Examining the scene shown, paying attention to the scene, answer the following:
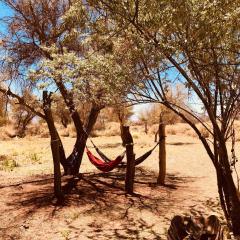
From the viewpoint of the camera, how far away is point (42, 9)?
12.0m

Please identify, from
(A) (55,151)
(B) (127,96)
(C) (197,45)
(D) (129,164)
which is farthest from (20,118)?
(C) (197,45)

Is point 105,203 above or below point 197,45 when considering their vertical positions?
below

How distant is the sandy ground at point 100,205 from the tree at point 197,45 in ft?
5.89

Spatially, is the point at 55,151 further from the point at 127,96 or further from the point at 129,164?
the point at 127,96

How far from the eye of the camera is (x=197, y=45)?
19.6ft

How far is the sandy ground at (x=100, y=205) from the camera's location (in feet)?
25.2

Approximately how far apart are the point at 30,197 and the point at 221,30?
19.8ft

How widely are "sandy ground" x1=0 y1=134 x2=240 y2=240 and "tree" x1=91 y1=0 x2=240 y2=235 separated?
5.89 ft

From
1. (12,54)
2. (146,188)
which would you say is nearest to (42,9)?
(12,54)

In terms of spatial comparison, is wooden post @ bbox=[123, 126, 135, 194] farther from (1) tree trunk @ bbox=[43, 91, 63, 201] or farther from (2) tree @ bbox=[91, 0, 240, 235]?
(2) tree @ bbox=[91, 0, 240, 235]

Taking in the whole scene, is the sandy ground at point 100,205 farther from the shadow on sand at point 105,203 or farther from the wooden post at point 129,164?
the wooden post at point 129,164

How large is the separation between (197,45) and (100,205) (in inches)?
175

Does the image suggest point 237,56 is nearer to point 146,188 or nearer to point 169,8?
point 169,8

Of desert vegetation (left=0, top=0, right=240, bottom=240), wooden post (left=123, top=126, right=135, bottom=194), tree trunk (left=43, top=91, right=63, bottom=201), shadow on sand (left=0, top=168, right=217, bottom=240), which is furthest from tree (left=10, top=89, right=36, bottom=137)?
tree trunk (left=43, top=91, right=63, bottom=201)
